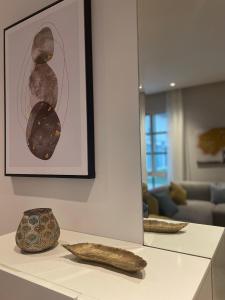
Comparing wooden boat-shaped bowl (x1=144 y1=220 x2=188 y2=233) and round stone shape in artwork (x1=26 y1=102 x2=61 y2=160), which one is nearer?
wooden boat-shaped bowl (x1=144 y1=220 x2=188 y2=233)

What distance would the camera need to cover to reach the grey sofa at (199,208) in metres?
1.06

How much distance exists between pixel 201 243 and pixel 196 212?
15 centimetres

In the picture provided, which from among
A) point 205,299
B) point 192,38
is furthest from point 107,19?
point 205,299

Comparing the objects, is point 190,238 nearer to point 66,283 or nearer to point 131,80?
point 66,283

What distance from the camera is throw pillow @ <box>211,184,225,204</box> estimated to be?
106 centimetres

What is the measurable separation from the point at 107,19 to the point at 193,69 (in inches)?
18.2

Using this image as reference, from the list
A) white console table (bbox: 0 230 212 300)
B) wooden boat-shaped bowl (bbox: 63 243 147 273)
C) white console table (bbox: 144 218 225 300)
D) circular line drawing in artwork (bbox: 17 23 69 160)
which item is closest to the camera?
white console table (bbox: 0 230 212 300)

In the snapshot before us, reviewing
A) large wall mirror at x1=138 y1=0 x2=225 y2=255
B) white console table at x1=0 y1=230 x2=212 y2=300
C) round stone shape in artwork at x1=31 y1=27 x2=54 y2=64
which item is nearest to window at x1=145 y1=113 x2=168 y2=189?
large wall mirror at x1=138 y1=0 x2=225 y2=255

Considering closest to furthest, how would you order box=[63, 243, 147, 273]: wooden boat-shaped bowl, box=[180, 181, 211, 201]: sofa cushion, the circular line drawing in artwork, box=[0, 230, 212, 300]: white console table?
box=[0, 230, 212, 300]: white console table → box=[63, 243, 147, 273]: wooden boat-shaped bowl → box=[180, 181, 211, 201]: sofa cushion → the circular line drawing in artwork

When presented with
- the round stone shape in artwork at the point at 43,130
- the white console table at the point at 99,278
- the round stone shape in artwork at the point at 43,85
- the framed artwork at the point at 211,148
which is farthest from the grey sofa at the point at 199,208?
the round stone shape in artwork at the point at 43,85

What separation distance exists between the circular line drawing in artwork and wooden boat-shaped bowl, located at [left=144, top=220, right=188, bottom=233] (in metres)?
0.62

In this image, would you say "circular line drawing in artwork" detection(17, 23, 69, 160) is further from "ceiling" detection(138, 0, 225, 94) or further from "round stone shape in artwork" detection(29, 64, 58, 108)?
"ceiling" detection(138, 0, 225, 94)

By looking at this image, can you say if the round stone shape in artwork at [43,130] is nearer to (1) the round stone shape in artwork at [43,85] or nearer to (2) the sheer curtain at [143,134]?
(1) the round stone shape in artwork at [43,85]

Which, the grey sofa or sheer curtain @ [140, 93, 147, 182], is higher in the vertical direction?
sheer curtain @ [140, 93, 147, 182]
